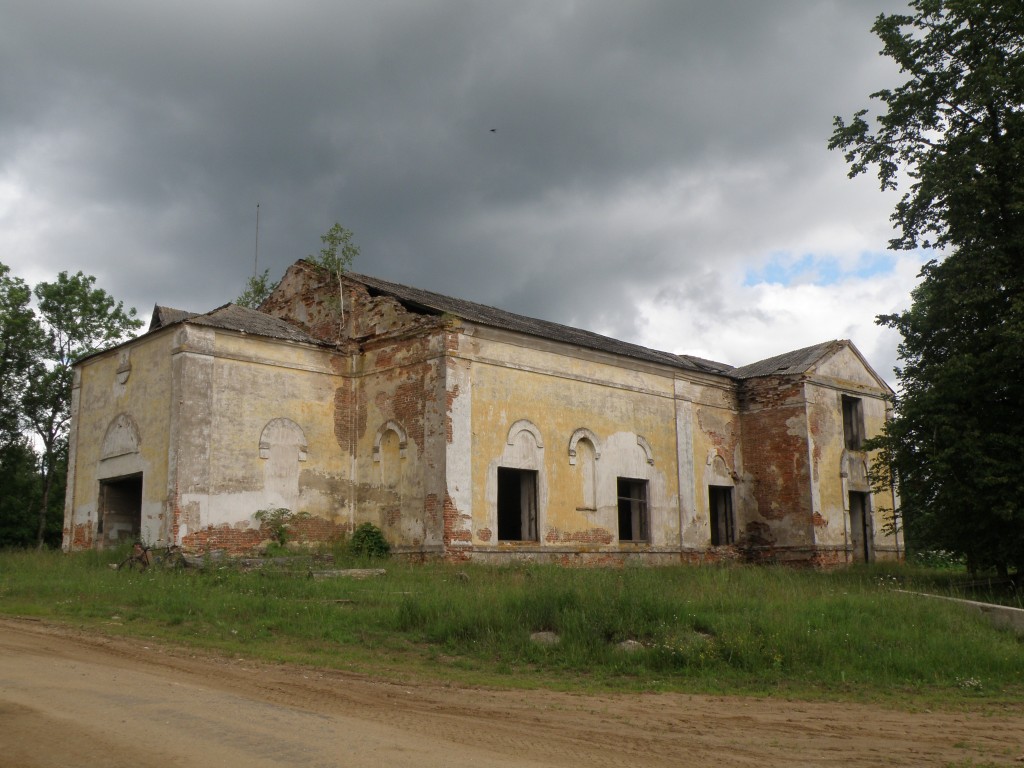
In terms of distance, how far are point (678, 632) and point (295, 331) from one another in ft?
44.5

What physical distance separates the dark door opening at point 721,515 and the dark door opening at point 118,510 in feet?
51.8

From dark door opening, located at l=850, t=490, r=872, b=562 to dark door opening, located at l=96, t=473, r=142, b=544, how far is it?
20.7 meters

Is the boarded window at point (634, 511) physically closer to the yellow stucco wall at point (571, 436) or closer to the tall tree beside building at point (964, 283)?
the yellow stucco wall at point (571, 436)

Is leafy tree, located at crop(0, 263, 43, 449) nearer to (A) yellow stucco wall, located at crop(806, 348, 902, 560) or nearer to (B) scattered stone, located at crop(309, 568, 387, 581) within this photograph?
(B) scattered stone, located at crop(309, 568, 387, 581)

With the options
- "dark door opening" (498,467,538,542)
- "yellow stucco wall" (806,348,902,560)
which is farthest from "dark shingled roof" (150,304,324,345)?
"yellow stucco wall" (806,348,902,560)

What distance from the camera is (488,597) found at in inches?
518

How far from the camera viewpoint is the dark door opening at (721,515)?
26.6m

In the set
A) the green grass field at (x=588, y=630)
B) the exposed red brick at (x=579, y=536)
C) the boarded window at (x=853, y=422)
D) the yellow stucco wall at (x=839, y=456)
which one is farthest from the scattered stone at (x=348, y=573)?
the boarded window at (x=853, y=422)

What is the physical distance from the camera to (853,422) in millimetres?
28438

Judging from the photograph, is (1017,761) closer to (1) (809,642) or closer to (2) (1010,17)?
(1) (809,642)

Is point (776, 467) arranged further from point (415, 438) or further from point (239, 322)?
point (239, 322)

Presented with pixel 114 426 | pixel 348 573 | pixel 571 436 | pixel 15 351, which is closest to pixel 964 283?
pixel 571 436

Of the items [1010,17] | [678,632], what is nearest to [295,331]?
→ [678,632]

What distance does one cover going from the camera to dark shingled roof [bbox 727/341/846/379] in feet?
88.7
